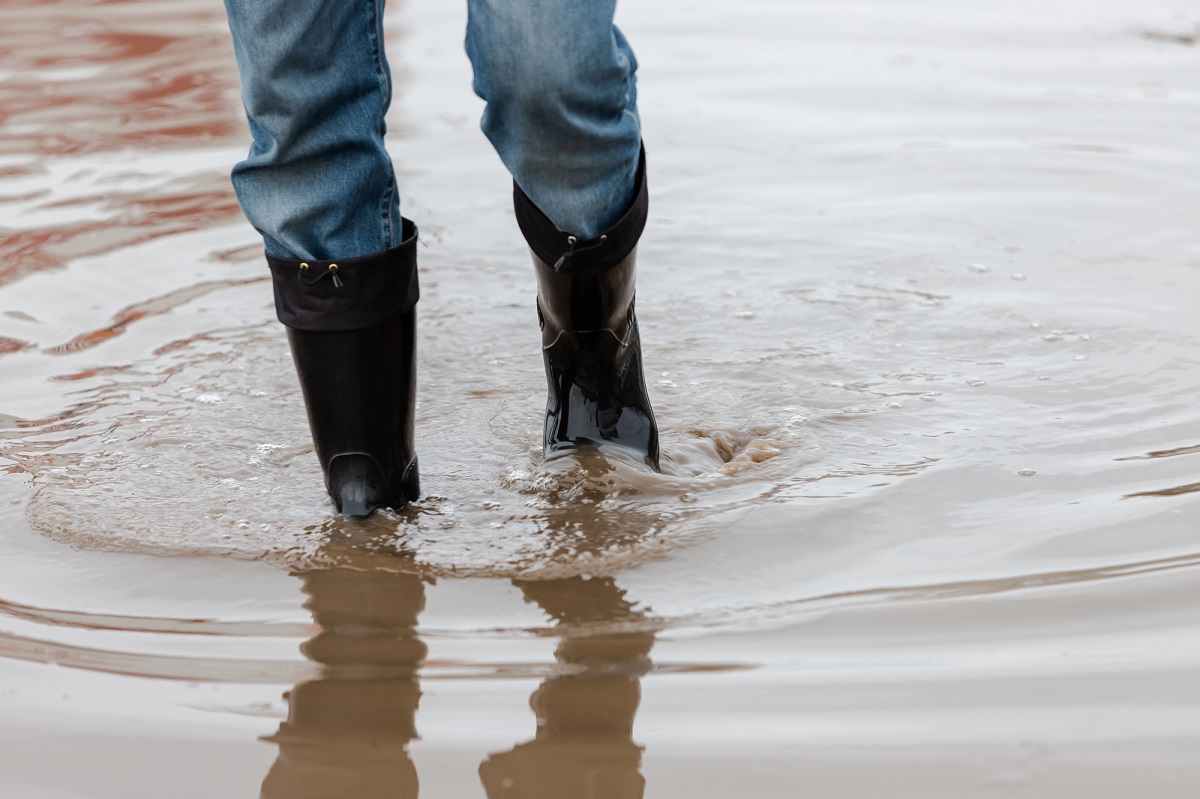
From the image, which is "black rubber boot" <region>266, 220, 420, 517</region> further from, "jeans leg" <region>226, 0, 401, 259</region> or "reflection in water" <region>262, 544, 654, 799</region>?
"reflection in water" <region>262, 544, 654, 799</region>

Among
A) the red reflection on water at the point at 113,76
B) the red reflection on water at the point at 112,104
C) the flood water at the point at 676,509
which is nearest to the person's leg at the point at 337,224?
the flood water at the point at 676,509

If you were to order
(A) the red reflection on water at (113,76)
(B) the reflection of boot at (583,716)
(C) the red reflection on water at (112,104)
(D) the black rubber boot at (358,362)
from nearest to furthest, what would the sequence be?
(B) the reflection of boot at (583,716) → (D) the black rubber boot at (358,362) → (C) the red reflection on water at (112,104) → (A) the red reflection on water at (113,76)

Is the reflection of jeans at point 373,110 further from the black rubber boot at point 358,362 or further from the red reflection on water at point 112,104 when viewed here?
the red reflection on water at point 112,104

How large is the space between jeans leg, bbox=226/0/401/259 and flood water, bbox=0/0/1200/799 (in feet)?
1.05

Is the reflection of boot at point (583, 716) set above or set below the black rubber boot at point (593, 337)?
below

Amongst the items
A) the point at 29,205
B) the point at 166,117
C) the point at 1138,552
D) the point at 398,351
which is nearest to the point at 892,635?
the point at 1138,552

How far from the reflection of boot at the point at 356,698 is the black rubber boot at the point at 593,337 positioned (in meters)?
0.34

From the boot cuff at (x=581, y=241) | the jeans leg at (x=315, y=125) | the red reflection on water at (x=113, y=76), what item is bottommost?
the boot cuff at (x=581, y=241)

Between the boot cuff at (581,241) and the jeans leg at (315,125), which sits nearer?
the jeans leg at (315,125)

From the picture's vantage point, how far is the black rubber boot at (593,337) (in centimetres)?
145

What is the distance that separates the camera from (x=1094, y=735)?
3.39 ft

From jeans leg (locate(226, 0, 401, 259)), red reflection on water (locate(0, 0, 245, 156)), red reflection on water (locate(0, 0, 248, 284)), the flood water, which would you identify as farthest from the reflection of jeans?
red reflection on water (locate(0, 0, 245, 156))

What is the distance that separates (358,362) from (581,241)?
0.89 ft

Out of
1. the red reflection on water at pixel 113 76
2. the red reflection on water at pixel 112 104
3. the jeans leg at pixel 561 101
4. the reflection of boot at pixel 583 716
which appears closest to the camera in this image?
the reflection of boot at pixel 583 716
